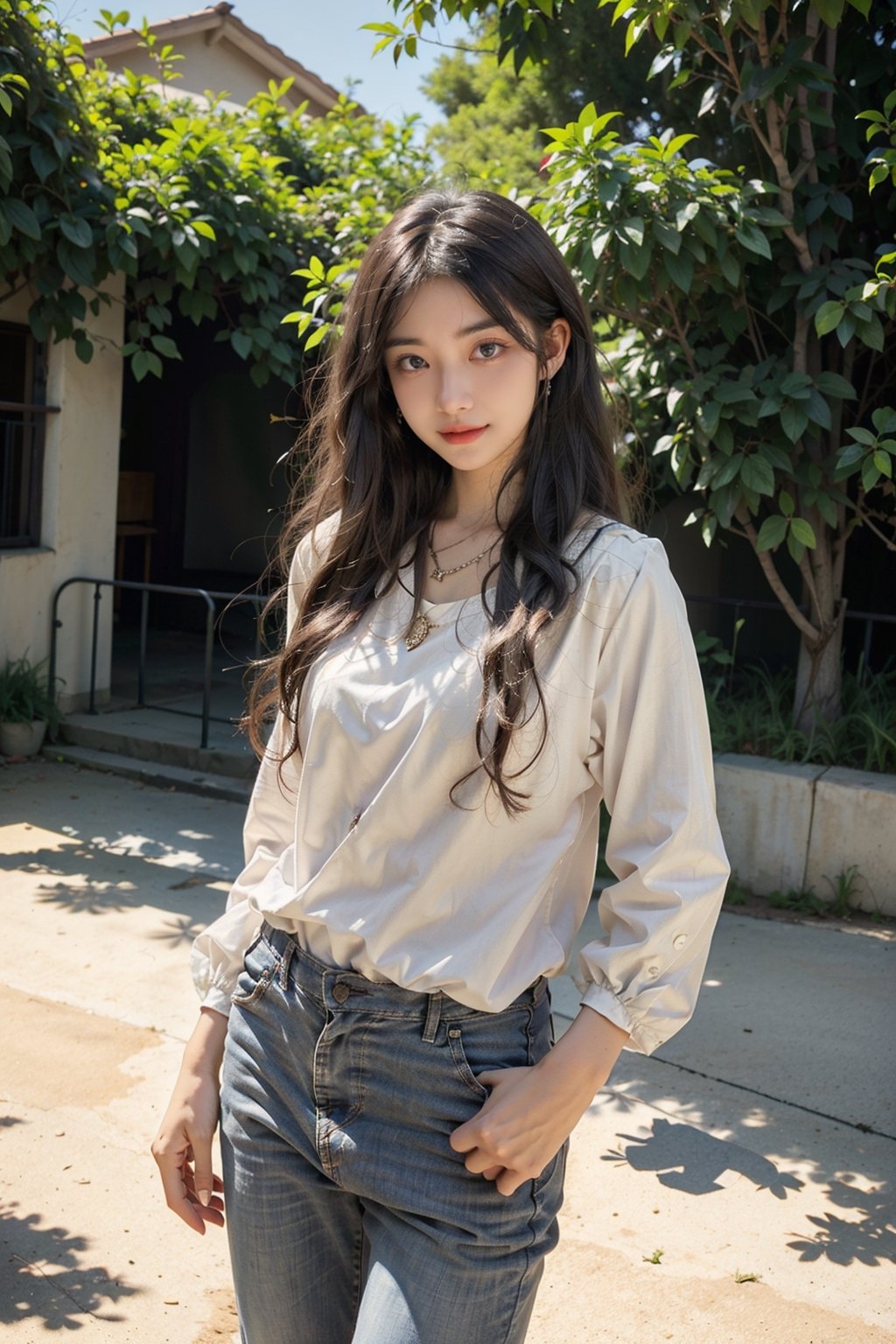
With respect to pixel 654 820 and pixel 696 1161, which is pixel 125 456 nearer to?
pixel 696 1161

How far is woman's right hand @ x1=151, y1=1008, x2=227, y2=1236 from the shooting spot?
4.95ft

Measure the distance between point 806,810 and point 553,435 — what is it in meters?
3.55

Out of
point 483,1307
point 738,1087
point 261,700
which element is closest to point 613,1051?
point 483,1307

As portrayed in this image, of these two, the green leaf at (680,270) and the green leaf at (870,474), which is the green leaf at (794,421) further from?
the green leaf at (680,270)

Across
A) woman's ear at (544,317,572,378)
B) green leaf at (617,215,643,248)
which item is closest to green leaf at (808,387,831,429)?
green leaf at (617,215,643,248)

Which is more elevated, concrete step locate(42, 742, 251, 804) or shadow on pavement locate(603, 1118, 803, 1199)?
concrete step locate(42, 742, 251, 804)

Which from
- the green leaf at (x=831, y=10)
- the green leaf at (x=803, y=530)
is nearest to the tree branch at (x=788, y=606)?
the green leaf at (x=803, y=530)

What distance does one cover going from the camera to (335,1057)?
1343 millimetres

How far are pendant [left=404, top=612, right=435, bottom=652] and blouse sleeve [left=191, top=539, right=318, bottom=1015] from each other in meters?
0.24

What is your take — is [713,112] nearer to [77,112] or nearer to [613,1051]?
[77,112]

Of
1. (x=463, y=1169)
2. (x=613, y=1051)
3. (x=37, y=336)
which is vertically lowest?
(x=463, y=1169)

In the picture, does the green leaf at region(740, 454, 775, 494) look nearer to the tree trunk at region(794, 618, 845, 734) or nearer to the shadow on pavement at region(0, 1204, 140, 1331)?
the tree trunk at region(794, 618, 845, 734)

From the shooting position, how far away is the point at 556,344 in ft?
4.96

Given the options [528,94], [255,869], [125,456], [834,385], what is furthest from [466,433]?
[125,456]
